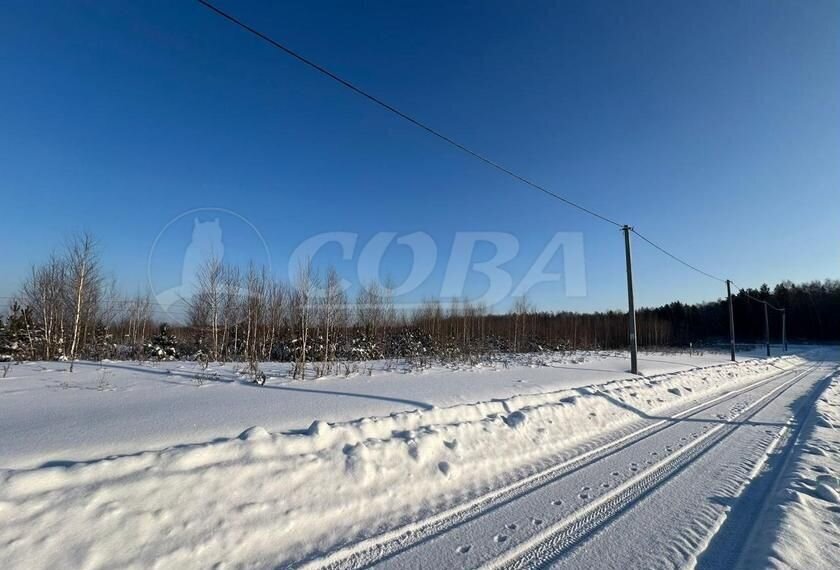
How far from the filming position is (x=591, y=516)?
356 cm

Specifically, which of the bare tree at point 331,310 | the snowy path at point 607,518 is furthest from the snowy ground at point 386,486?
the bare tree at point 331,310

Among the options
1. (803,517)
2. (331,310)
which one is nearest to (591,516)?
(803,517)

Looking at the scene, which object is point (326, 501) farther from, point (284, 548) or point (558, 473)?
point (558, 473)

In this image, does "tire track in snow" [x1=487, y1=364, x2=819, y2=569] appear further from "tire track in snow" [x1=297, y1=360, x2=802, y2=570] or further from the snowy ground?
"tire track in snow" [x1=297, y1=360, x2=802, y2=570]

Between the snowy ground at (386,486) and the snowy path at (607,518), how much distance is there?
19 millimetres

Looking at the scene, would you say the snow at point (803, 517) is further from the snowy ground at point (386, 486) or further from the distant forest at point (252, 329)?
the distant forest at point (252, 329)

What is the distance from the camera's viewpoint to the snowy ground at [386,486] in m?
2.81

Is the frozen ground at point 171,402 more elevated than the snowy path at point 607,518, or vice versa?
the frozen ground at point 171,402

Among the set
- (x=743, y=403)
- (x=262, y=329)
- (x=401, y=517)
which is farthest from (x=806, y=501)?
(x=262, y=329)

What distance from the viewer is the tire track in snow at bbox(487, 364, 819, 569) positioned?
9.57ft

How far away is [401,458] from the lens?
14.7 ft

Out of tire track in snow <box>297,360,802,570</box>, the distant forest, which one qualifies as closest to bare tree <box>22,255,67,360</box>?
the distant forest

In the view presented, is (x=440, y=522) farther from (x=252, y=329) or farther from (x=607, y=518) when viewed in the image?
(x=252, y=329)

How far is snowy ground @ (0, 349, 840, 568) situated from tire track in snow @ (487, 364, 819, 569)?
22mm
